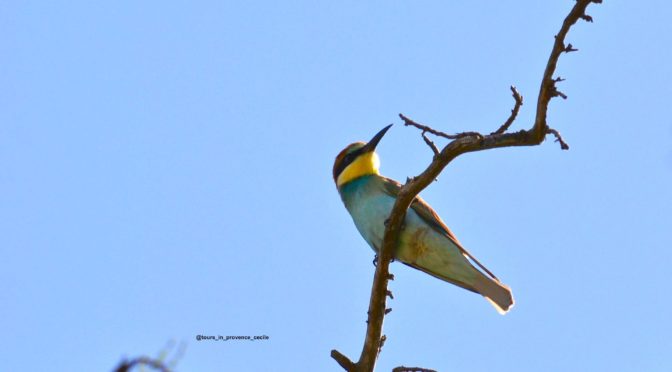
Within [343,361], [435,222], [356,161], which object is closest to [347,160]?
[356,161]

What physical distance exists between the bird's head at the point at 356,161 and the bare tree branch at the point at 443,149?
1.75 m

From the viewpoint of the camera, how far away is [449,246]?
5.40 meters

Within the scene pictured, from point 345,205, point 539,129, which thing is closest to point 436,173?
point 539,129

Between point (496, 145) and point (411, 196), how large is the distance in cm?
57

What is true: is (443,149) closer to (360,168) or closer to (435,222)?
(435,222)

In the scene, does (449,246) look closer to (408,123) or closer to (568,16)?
(408,123)

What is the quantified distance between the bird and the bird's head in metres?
0.36

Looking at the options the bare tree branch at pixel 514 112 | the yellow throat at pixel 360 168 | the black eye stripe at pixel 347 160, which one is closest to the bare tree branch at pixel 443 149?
the bare tree branch at pixel 514 112

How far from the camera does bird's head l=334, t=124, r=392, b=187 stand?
6359mm

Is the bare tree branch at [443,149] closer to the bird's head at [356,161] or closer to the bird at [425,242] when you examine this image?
the bird at [425,242]

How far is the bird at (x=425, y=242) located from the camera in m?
5.31

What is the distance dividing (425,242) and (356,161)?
131 cm

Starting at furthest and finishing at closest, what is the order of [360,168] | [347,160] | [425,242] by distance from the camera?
[347,160] < [360,168] < [425,242]

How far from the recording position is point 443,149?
4152 millimetres
